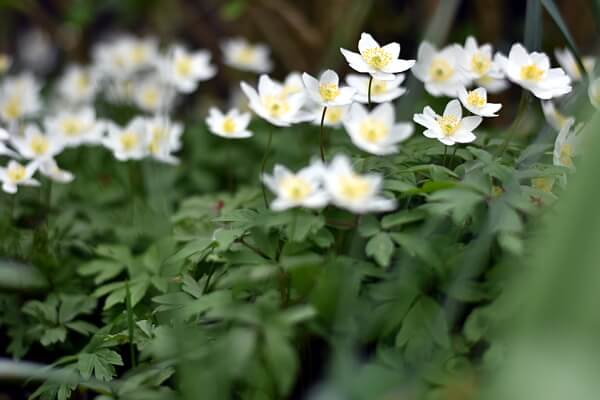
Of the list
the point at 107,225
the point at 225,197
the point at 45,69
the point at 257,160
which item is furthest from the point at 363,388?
the point at 45,69

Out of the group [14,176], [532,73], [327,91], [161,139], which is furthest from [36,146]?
[532,73]

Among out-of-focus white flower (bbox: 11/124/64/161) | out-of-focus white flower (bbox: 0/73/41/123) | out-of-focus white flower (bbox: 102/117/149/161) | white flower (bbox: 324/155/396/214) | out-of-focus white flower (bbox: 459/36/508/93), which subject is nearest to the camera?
white flower (bbox: 324/155/396/214)

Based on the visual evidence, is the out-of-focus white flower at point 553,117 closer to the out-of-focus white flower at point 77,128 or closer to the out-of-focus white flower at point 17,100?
the out-of-focus white flower at point 77,128

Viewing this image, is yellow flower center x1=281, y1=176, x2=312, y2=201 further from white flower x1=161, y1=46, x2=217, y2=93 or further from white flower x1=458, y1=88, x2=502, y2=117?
white flower x1=161, y1=46, x2=217, y2=93

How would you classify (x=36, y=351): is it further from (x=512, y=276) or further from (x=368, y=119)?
(x=512, y=276)

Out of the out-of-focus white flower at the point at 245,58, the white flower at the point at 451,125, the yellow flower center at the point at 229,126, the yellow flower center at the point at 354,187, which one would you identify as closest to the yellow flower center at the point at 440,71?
the white flower at the point at 451,125

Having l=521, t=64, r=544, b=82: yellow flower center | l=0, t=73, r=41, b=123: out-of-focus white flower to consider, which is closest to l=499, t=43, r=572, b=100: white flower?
l=521, t=64, r=544, b=82: yellow flower center

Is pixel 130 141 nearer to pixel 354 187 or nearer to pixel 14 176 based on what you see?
pixel 14 176
